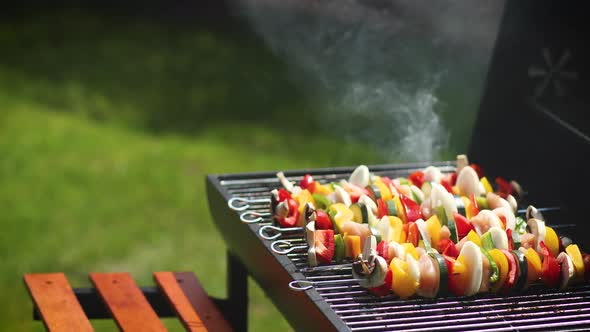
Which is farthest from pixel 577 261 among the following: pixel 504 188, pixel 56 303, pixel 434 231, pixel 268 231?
pixel 56 303

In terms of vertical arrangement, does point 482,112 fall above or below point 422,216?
above

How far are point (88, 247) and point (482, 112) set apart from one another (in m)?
3.12

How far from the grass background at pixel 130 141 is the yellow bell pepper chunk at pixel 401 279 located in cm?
257

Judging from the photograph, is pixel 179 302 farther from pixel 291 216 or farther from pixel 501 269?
pixel 501 269

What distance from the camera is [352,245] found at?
124 inches

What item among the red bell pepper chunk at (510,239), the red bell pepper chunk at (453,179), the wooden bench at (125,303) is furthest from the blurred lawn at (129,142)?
the red bell pepper chunk at (510,239)

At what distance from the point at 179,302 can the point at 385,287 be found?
117 centimetres

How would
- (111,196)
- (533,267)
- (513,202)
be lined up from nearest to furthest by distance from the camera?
(533,267)
(513,202)
(111,196)

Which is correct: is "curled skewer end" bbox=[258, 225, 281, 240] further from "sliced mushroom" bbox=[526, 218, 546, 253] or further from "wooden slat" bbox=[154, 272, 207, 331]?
"sliced mushroom" bbox=[526, 218, 546, 253]

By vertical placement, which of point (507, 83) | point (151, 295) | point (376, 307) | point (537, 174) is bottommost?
point (151, 295)

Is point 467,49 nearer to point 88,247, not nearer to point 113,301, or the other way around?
point 113,301

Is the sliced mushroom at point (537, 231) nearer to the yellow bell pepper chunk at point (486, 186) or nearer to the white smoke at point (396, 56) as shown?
the yellow bell pepper chunk at point (486, 186)

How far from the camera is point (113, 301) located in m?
3.78

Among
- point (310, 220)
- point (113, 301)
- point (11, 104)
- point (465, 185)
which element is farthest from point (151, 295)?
point (11, 104)
